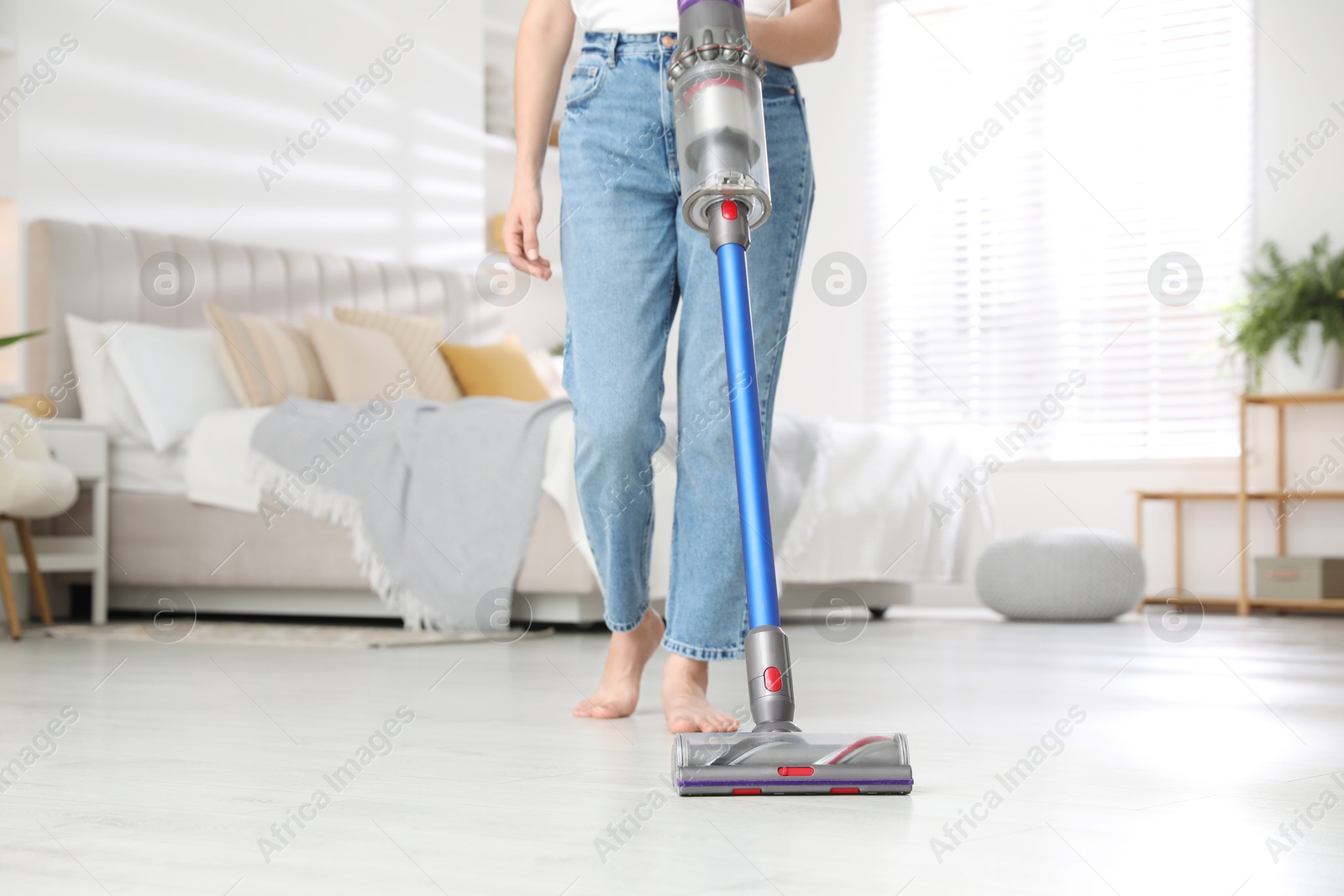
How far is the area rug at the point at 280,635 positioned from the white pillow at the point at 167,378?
21.3 inches

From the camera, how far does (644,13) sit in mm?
1500

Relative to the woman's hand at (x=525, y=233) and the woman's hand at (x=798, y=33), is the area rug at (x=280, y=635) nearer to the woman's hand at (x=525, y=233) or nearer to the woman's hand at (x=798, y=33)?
the woman's hand at (x=525, y=233)

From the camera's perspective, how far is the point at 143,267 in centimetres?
400

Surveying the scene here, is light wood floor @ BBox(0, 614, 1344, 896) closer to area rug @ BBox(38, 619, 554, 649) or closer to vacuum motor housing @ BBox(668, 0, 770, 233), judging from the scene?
vacuum motor housing @ BBox(668, 0, 770, 233)

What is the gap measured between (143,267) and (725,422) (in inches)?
120

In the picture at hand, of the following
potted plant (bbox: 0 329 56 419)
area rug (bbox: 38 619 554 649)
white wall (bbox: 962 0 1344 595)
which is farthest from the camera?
white wall (bbox: 962 0 1344 595)

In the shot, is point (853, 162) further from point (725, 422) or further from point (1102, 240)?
point (725, 422)

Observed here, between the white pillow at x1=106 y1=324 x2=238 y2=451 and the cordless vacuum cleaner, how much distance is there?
272 cm

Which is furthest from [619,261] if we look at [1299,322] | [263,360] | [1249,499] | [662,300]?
[1249,499]

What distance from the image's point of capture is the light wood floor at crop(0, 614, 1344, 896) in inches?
32.3

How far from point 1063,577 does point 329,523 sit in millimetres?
2040

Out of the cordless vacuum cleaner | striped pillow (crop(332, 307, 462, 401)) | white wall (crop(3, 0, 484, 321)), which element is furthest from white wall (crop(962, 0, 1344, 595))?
the cordless vacuum cleaner

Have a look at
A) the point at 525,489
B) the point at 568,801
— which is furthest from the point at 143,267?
the point at 568,801

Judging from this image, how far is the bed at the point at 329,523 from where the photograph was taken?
10.1 feet
